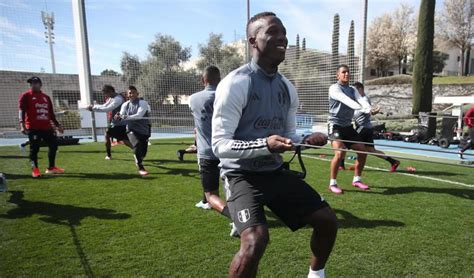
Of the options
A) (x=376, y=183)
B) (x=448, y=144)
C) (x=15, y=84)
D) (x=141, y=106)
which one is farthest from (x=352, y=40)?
(x=15, y=84)

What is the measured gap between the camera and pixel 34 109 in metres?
6.78

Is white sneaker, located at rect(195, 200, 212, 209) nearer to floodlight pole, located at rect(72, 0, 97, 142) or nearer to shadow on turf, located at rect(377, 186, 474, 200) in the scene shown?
shadow on turf, located at rect(377, 186, 474, 200)

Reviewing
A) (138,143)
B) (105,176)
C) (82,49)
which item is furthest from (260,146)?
(82,49)

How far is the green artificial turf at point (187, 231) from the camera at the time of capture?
3025 mm

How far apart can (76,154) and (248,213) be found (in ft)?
31.6

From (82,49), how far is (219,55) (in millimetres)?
11092

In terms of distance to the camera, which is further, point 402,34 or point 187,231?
point 402,34

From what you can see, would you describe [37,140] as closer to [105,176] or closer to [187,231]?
[105,176]

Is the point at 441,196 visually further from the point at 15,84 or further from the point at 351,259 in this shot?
the point at 15,84

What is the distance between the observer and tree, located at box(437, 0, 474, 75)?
34.0 m

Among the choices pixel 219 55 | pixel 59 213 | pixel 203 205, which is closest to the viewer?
pixel 59 213

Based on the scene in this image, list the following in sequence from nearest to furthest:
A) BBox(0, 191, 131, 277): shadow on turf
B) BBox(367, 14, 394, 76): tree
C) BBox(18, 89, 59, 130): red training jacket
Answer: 1. BBox(0, 191, 131, 277): shadow on turf
2. BBox(18, 89, 59, 130): red training jacket
3. BBox(367, 14, 394, 76): tree

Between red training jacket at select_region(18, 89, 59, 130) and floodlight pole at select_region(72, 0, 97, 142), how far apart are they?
7411 millimetres

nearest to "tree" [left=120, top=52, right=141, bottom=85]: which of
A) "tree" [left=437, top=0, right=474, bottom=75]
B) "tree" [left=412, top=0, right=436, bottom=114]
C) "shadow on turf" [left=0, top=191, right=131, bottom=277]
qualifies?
"shadow on turf" [left=0, top=191, right=131, bottom=277]
